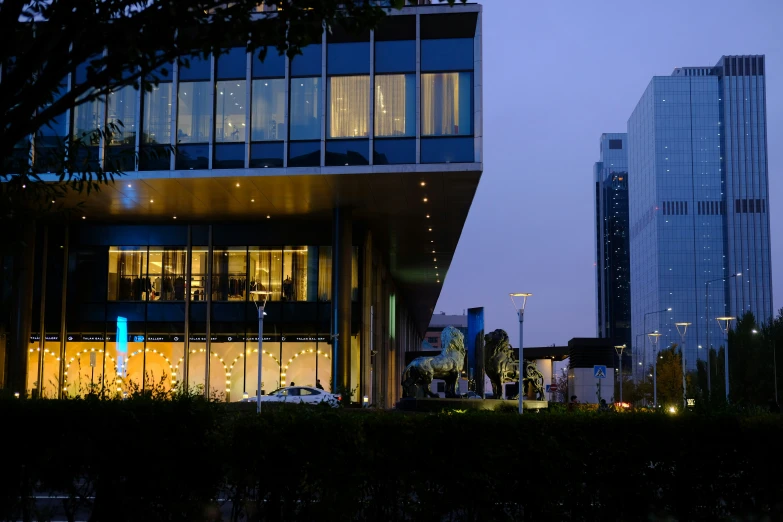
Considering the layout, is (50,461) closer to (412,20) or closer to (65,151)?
(65,151)

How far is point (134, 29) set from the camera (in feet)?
25.4

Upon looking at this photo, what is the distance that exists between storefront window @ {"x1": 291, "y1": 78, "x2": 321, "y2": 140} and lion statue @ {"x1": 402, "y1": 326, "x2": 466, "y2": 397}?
393 inches

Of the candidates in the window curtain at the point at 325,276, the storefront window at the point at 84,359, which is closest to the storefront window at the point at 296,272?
the window curtain at the point at 325,276

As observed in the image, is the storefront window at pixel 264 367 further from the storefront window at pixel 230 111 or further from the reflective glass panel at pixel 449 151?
the reflective glass panel at pixel 449 151

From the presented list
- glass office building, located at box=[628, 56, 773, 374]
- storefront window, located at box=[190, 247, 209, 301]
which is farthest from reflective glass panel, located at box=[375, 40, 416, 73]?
glass office building, located at box=[628, 56, 773, 374]

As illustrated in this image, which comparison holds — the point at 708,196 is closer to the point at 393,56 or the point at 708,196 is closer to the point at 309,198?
the point at 309,198

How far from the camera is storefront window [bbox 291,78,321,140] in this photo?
35719mm

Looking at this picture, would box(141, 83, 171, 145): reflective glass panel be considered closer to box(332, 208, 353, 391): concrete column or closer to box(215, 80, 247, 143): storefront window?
box(215, 80, 247, 143): storefront window

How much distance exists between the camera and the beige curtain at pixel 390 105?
3497 cm

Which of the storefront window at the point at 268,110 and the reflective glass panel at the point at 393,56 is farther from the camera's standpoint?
the storefront window at the point at 268,110

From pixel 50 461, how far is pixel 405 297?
238 ft

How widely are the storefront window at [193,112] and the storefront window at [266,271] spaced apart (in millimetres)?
10156

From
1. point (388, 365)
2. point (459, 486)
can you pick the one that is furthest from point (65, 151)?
point (388, 365)

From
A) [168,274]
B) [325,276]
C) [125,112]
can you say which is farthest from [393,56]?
[168,274]
